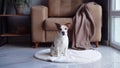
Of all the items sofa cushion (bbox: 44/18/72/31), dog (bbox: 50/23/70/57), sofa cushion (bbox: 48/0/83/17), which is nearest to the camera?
dog (bbox: 50/23/70/57)

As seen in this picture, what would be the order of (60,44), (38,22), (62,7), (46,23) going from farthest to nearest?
1. (62,7)
2. (38,22)
3. (46,23)
4. (60,44)

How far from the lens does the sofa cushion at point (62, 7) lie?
3770 mm

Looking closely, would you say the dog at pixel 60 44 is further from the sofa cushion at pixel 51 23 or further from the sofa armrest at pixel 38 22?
the sofa armrest at pixel 38 22

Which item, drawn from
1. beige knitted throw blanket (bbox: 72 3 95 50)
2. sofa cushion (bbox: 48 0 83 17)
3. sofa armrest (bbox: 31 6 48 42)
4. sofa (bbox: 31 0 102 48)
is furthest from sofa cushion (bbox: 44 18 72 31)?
sofa cushion (bbox: 48 0 83 17)

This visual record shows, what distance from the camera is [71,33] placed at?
10.6 feet

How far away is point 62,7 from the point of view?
379 cm

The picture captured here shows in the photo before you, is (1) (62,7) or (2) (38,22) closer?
(2) (38,22)

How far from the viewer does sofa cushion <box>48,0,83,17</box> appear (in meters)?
3.77

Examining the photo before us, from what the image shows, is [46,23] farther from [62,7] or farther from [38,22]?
[62,7]

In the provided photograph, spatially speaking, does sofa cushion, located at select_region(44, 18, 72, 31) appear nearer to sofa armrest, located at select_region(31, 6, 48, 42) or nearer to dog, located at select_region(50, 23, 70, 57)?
sofa armrest, located at select_region(31, 6, 48, 42)

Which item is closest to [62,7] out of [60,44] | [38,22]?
[38,22]

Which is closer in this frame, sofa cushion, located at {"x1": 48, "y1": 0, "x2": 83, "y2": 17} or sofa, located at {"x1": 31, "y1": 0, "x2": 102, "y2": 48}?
sofa, located at {"x1": 31, "y1": 0, "x2": 102, "y2": 48}

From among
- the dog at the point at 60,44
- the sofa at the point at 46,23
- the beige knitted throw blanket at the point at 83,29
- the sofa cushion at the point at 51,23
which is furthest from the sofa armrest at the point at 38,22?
the dog at the point at 60,44

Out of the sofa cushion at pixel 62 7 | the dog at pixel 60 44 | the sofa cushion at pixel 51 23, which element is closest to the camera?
the dog at pixel 60 44
